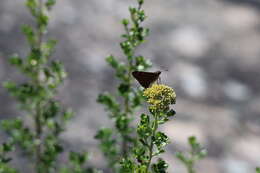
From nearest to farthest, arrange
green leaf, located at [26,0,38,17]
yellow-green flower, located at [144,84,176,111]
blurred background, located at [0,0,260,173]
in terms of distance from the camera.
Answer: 1. yellow-green flower, located at [144,84,176,111]
2. green leaf, located at [26,0,38,17]
3. blurred background, located at [0,0,260,173]

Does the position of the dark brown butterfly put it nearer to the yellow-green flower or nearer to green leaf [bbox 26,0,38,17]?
the yellow-green flower

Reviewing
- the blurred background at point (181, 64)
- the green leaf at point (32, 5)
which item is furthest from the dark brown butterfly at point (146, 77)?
the blurred background at point (181, 64)

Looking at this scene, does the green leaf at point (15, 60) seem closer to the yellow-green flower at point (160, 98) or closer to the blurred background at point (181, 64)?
the yellow-green flower at point (160, 98)

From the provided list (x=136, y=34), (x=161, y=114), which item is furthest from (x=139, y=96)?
(x=161, y=114)

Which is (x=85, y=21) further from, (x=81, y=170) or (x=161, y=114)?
(x=161, y=114)

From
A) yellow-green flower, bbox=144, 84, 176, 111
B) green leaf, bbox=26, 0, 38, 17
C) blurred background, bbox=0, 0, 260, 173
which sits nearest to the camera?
yellow-green flower, bbox=144, 84, 176, 111

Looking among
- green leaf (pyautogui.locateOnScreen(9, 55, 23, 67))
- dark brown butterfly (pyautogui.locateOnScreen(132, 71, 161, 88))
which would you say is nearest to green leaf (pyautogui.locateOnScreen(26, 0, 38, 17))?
green leaf (pyautogui.locateOnScreen(9, 55, 23, 67))

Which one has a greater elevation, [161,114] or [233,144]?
[233,144]

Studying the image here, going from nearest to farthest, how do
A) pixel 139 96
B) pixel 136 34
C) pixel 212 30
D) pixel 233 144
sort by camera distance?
pixel 136 34
pixel 139 96
pixel 233 144
pixel 212 30
